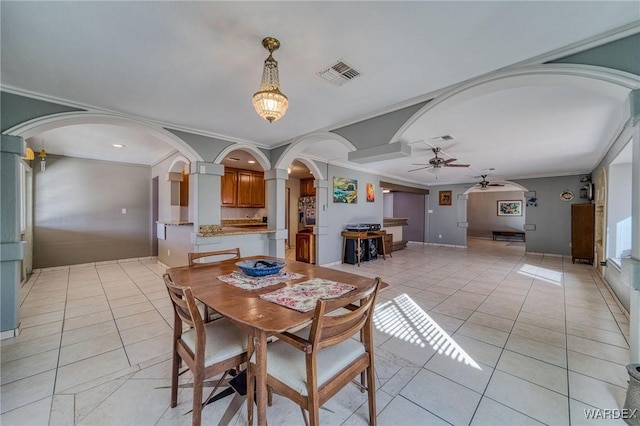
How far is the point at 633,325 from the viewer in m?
1.71

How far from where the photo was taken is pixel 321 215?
5.57 metres

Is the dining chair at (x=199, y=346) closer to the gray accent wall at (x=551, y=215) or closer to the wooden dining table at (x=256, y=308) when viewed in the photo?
the wooden dining table at (x=256, y=308)

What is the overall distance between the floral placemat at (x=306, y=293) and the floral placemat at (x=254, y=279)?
0.16m

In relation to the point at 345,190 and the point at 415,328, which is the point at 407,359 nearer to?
the point at 415,328

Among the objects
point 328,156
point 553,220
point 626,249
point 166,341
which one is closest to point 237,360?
point 166,341

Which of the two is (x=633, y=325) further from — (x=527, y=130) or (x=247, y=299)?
(x=527, y=130)

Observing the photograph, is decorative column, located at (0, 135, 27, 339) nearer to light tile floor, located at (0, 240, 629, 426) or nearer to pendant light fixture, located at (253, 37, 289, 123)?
light tile floor, located at (0, 240, 629, 426)

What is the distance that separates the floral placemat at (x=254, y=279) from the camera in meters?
1.69

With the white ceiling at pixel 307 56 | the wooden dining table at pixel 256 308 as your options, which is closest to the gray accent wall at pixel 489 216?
the white ceiling at pixel 307 56

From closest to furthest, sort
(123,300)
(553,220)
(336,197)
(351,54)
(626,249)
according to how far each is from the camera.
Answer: (351,54) → (123,300) → (626,249) → (336,197) → (553,220)

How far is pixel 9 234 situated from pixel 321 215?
14.4 feet

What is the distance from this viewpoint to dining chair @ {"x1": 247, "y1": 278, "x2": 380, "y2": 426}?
114 cm

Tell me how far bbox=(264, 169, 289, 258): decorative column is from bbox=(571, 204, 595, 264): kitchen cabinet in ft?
23.1

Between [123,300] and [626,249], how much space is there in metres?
7.76
